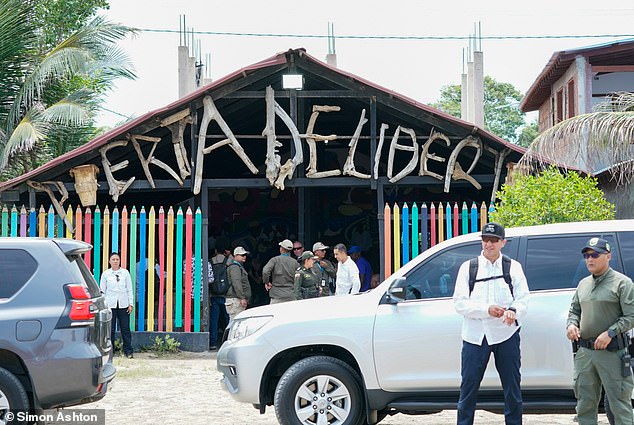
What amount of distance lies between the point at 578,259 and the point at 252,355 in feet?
9.52

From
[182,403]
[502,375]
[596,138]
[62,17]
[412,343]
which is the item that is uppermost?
[62,17]

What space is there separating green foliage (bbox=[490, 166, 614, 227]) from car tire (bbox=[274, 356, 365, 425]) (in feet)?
17.2

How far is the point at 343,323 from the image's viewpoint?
802cm

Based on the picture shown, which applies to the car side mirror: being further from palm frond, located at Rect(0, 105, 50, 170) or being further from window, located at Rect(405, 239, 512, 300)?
palm frond, located at Rect(0, 105, 50, 170)

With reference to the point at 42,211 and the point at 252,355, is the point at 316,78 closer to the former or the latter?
the point at 42,211

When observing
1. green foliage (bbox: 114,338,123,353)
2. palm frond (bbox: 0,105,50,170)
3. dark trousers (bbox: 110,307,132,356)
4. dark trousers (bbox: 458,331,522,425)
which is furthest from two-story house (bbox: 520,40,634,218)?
palm frond (bbox: 0,105,50,170)

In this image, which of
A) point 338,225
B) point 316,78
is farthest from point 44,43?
point 316,78

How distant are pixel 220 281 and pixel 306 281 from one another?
219 centimetres

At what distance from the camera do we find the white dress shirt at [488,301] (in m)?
7.09

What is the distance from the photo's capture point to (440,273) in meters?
8.09

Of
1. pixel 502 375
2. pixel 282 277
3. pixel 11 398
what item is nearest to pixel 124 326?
pixel 282 277

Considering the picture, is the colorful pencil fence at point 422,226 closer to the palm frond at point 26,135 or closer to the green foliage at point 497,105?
the palm frond at point 26,135

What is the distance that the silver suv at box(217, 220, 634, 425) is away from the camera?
7.76m

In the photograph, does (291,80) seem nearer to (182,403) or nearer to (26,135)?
(182,403)
